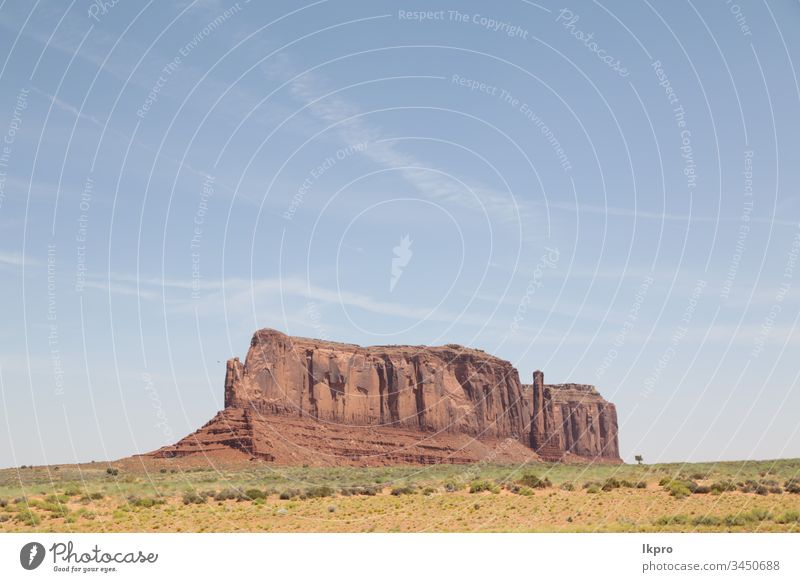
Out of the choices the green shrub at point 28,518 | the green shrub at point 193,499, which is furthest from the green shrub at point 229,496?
the green shrub at point 28,518

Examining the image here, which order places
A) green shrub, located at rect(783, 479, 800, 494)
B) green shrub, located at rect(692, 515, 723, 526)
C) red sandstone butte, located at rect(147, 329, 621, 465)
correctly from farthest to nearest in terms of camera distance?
red sandstone butte, located at rect(147, 329, 621, 465) < green shrub, located at rect(783, 479, 800, 494) < green shrub, located at rect(692, 515, 723, 526)

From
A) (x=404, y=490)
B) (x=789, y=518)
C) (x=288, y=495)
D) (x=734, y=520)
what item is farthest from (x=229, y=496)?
(x=789, y=518)

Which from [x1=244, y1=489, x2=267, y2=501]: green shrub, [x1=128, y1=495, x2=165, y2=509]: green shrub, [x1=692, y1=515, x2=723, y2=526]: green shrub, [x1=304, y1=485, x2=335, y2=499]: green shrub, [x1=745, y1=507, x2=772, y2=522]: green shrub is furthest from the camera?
[x1=304, y1=485, x2=335, y2=499]: green shrub

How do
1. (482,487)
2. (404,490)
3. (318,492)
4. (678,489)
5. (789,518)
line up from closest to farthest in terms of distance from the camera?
(789,518)
(678,489)
(318,492)
(482,487)
(404,490)

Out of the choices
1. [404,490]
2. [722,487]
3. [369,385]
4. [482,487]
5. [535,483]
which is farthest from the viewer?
[369,385]

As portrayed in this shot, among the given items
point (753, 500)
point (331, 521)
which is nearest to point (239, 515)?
point (331, 521)

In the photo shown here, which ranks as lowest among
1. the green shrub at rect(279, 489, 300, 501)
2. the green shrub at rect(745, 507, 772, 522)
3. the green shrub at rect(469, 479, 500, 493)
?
the green shrub at rect(279, 489, 300, 501)

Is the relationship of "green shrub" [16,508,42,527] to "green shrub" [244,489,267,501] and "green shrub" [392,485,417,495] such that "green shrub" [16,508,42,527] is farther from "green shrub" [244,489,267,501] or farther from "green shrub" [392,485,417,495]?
"green shrub" [392,485,417,495]

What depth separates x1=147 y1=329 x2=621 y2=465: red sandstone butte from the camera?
14138cm

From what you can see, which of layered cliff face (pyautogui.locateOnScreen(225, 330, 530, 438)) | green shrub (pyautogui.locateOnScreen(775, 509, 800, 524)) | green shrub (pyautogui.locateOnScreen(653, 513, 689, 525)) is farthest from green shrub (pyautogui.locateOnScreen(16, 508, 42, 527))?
layered cliff face (pyautogui.locateOnScreen(225, 330, 530, 438))

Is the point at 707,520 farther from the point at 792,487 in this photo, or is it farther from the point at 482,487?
the point at 482,487

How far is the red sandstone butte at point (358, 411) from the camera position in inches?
5566

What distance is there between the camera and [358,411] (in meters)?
176

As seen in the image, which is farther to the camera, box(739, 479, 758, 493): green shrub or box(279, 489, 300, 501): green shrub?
box(279, 489, 300, 501): green shrub
